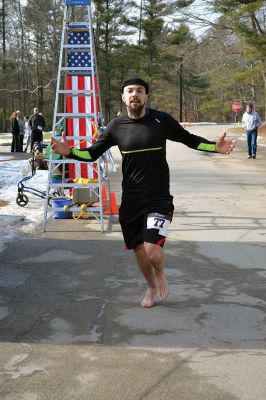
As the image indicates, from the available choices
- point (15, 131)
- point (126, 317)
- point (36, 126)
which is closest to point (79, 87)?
point (126, 317)

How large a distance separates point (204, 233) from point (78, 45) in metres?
3.53

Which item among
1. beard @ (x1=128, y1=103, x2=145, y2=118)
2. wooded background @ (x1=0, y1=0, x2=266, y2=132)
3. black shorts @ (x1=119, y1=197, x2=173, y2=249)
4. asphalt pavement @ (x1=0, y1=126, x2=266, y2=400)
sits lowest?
asphalt pavement @ (x1=0, y1=126, x2=266, y2=400)

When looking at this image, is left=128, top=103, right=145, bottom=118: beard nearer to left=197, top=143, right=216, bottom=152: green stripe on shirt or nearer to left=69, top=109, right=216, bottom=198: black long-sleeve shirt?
left=69, top=109, right=216, bottom=198: black long-sleeve shirt

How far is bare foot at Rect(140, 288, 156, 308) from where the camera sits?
4.96 m

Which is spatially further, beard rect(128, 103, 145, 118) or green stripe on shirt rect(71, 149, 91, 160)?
green stripe on shirt rect(71, 149, 91, 160)

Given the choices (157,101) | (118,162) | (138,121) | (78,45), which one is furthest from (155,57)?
(138,121)

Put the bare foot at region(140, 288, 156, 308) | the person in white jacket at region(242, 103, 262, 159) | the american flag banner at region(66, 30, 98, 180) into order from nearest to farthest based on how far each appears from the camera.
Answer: the bare foot at region(140, 288, 156, 308) → the american flag banner at region(66, 30, 98, 180) → the person in white jacket at region(242, 103, 262, 159)

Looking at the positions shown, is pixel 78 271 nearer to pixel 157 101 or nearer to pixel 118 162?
pixel 118 162

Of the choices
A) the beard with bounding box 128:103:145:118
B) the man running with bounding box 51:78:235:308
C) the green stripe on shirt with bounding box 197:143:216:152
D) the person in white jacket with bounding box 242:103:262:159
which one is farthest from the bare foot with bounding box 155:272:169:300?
the person in white jacket with bounding box 242:103:262:159

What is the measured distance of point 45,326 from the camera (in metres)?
4.52

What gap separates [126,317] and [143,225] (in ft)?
2.60

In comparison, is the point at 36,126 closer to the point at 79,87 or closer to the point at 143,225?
the point at 79,87

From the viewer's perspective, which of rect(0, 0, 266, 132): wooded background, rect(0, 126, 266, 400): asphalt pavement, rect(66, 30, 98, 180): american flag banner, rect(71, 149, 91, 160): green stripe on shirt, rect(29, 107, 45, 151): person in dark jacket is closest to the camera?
rect(0, 126, 266, 400): asphalt pavement

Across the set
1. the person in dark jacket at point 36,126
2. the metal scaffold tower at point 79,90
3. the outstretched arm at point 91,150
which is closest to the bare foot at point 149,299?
the outstretched arm at point 91,150
